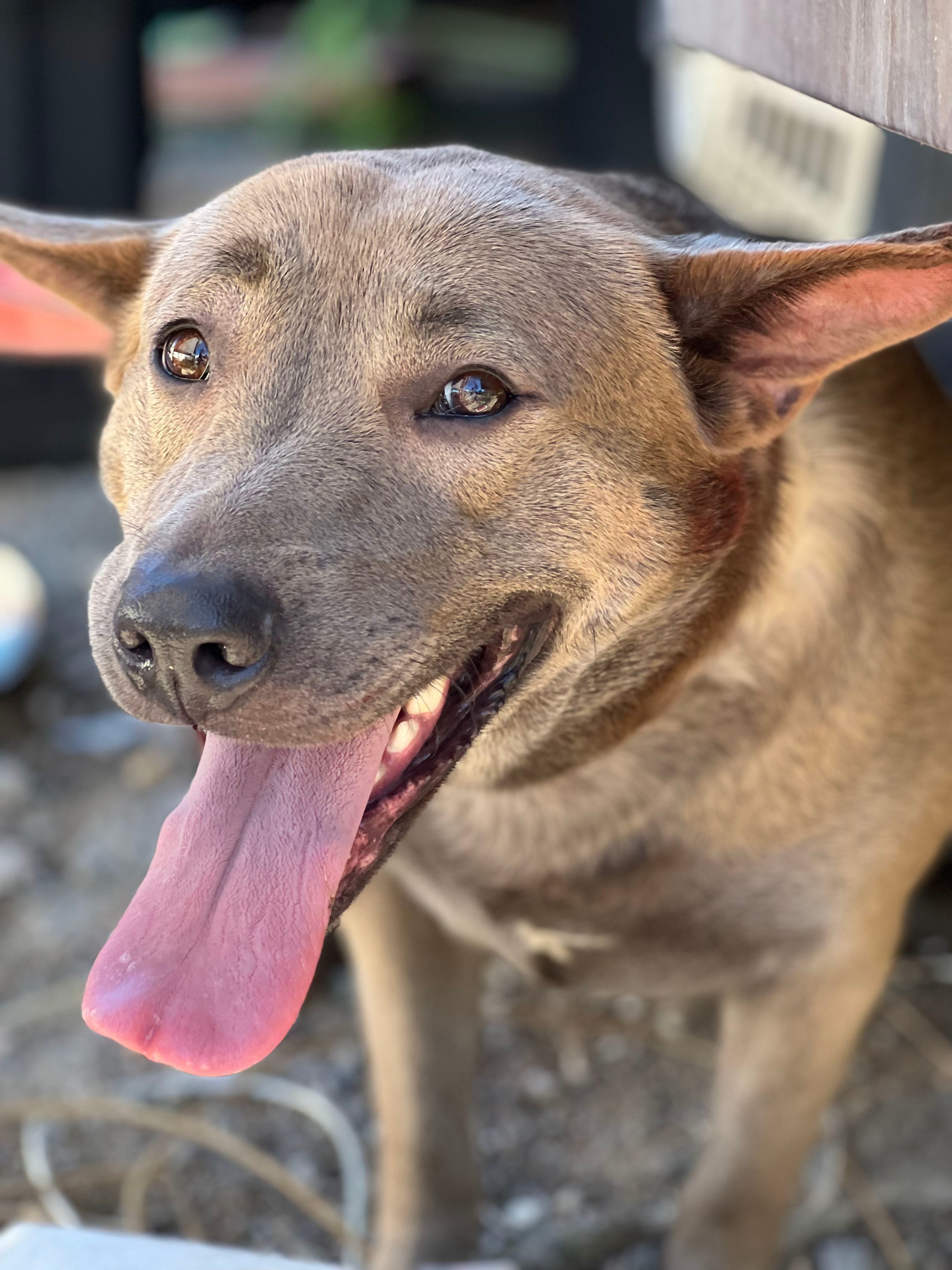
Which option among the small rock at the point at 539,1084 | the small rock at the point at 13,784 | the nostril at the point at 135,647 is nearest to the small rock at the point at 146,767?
the small rock at the point at 13,784

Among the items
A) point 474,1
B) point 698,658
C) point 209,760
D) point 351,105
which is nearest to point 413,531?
point 209,760

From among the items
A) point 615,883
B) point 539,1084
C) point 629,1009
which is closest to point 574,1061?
point 539,1084

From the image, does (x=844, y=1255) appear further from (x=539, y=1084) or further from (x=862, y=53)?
(x=862, y=53)

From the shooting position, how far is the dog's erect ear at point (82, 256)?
2020 millimetres

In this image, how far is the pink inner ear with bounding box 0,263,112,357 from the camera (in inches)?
125

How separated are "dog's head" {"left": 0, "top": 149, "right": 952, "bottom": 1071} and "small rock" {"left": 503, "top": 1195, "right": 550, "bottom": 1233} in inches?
47.1

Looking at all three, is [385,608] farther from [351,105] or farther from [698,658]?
[351,105]

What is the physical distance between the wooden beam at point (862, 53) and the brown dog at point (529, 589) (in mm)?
149

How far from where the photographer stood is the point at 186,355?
1.88 metres

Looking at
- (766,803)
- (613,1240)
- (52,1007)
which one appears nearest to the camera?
(766,803)

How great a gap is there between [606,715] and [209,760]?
1.87 ft

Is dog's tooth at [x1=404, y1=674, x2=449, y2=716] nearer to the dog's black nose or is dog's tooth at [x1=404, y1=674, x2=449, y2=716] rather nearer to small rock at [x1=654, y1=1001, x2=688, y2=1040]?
the dog's black nose

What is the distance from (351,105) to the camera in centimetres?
982

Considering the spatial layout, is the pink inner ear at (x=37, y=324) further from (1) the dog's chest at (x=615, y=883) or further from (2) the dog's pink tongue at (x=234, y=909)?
(2) the dog's pink tongue at (x=234, y=909)
